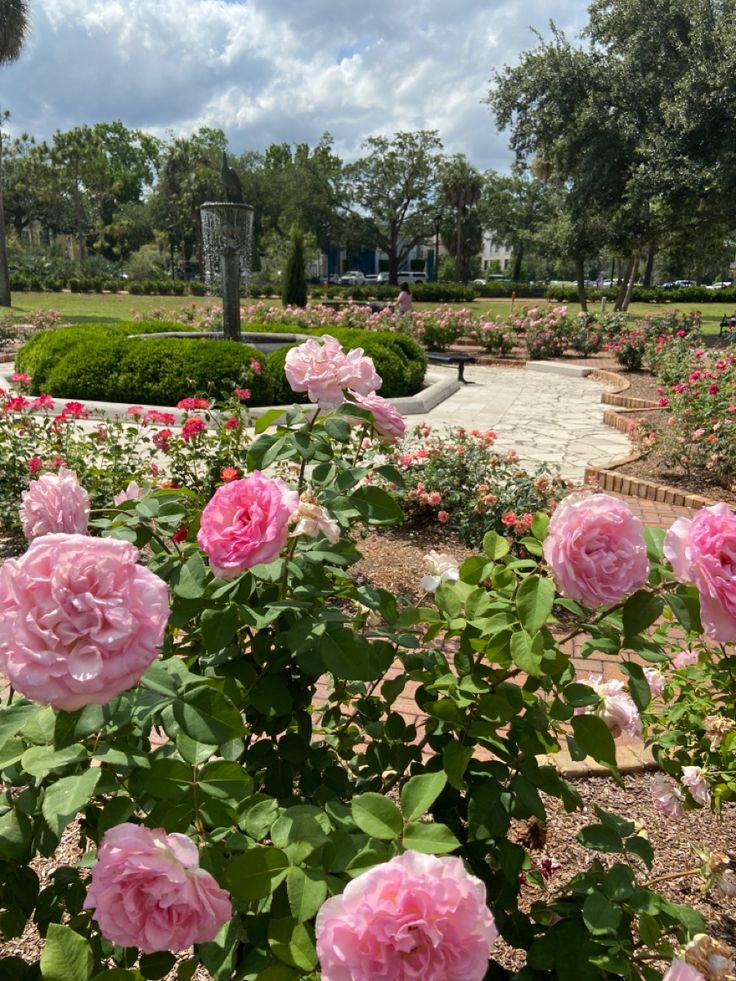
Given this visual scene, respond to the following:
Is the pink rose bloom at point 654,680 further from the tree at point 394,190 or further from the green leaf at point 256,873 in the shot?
the tree at point 394,190

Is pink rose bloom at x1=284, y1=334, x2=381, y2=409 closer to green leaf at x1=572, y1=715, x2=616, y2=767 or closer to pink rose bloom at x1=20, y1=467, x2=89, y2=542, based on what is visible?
pink rose bloom at x1=20, y1=467, x2=89, y2=542

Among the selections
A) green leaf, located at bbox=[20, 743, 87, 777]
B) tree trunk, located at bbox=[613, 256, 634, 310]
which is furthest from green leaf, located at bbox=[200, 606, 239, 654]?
tree trunk, located at bbox=[613, 256, 634, 310]

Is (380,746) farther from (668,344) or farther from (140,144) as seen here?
(140,144)

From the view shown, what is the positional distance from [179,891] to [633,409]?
30.8 ft

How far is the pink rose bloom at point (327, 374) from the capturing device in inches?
54.3

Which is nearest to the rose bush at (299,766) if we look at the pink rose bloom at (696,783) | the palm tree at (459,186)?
the pink rose bloom at (696,783)

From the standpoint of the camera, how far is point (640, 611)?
110 cm

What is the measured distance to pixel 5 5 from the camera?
2573cm

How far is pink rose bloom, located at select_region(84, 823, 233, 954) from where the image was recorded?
2.69ft

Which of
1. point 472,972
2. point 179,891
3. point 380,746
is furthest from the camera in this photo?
point 380,746

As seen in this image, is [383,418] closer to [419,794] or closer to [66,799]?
[419,794]

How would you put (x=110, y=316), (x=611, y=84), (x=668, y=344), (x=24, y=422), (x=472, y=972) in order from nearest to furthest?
(x=472, y=972)
(x=24, y=422)
(x=668, y=344)
(x=611, y=84)
(x=110, y=316)

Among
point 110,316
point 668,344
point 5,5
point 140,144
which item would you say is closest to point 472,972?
point 668,344

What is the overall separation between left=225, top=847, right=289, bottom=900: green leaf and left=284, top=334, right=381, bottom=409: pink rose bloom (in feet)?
2.60
